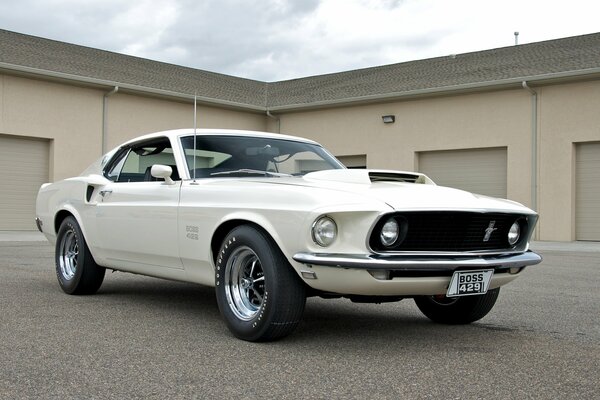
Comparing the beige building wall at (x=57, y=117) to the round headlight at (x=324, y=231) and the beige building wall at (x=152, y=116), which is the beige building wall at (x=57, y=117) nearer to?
the beige building wall at (x=152, y=116)

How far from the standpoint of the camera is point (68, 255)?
Answer: 6672mm

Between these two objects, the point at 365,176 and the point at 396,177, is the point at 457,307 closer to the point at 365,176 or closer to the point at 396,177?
the point at 396,177

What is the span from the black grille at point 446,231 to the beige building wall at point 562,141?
14073 mm

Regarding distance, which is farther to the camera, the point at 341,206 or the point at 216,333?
the point at 216,333

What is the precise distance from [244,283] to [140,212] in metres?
1.36

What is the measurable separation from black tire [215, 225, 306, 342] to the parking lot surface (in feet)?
0.41

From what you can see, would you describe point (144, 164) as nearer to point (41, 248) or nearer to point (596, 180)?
point (41, 248)

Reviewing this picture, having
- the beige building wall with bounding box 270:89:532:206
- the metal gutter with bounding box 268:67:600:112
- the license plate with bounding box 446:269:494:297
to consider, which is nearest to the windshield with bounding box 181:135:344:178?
the license plate with bounding box 446:269:494:297

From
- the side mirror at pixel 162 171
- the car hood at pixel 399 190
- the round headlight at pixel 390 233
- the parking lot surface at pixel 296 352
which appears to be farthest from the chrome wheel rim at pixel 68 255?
the round headlight at pixel 390 233

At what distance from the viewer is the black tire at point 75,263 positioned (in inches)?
248

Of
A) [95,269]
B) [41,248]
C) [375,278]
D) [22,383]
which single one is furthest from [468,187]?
[22,383]

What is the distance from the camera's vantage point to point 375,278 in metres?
4.02

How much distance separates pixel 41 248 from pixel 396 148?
11.2 m

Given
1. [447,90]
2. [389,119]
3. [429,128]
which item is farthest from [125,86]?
[447,90]
